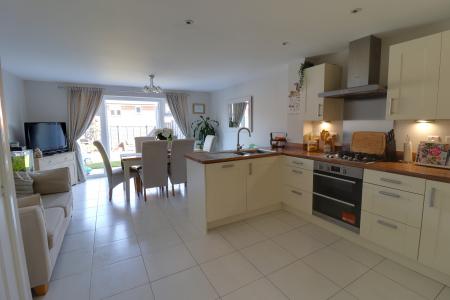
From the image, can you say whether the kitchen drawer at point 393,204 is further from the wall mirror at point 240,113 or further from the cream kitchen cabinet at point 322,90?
the wall mirror at point 240,113

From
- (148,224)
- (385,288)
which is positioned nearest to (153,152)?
(148,224)

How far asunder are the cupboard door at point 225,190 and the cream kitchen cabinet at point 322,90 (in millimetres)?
1270

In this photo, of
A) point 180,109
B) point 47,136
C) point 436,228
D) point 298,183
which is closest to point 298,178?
point 298,183

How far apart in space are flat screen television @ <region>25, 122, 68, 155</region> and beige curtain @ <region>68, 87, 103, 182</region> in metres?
0.17

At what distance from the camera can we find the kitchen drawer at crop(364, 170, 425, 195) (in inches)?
66.4

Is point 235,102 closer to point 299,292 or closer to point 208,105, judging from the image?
point 208,105

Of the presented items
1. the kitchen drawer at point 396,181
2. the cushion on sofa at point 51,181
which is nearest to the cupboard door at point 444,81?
the kitchen drawer at point 396,181

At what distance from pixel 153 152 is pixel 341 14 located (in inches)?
111

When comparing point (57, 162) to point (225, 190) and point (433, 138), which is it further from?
point (433, 138)

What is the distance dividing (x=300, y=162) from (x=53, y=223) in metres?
2.55

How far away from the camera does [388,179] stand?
186cm

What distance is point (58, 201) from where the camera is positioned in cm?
232

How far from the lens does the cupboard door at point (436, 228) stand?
5.14ft

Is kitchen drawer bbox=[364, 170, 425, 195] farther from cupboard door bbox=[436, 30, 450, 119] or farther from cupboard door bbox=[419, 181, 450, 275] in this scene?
cupboard door bbox=[436, 30, 450, 119]
